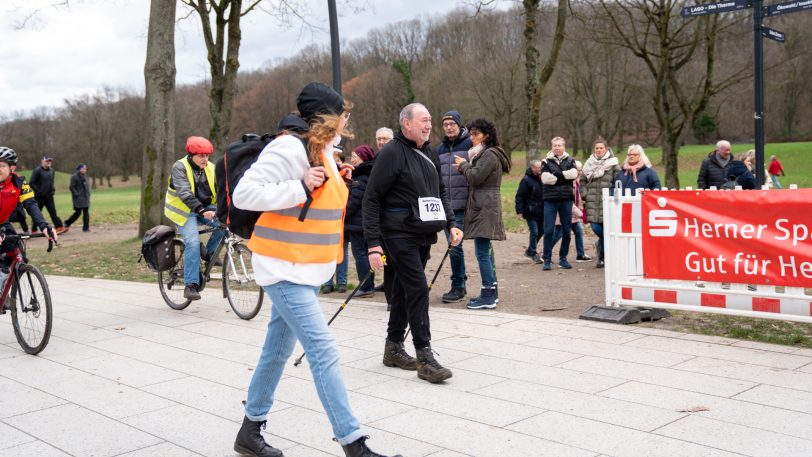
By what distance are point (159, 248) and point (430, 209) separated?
4.21 meters

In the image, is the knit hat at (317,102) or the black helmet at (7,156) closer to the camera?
the knit hat at (317,102)

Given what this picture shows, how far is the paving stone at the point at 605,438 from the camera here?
164 inches

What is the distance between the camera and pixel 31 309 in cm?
719

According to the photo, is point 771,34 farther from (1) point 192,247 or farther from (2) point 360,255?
(1) point 192,247

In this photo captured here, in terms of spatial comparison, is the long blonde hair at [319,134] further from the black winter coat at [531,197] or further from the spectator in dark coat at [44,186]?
the spectator in dark coat at [44,186]

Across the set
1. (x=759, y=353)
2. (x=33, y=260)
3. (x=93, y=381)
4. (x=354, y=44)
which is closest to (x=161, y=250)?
(x=93, y=381)

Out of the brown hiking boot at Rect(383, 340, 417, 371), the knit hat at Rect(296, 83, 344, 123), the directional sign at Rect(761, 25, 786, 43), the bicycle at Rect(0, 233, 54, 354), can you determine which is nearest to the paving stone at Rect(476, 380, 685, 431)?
the brown hiking boot at Rect(383, 340, 417, 371)

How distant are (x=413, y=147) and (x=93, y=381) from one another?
297cm

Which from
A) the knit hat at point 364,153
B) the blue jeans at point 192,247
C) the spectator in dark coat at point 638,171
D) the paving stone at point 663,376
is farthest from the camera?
the spectator in dark coat at point 638,171

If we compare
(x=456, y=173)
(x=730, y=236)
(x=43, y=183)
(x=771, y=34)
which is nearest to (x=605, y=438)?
(x=730, y=236)

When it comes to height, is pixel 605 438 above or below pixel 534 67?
below

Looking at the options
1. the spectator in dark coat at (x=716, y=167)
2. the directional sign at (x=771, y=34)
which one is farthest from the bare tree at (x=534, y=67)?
the directional sign at (x=771, y=34)

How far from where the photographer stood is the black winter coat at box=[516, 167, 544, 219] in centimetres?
1345

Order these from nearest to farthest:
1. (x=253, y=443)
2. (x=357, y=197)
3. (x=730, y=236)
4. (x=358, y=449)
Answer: (x=358, y=449)
(x=253, y=443)
(x=730, y=236)
(x=357, y=197)
